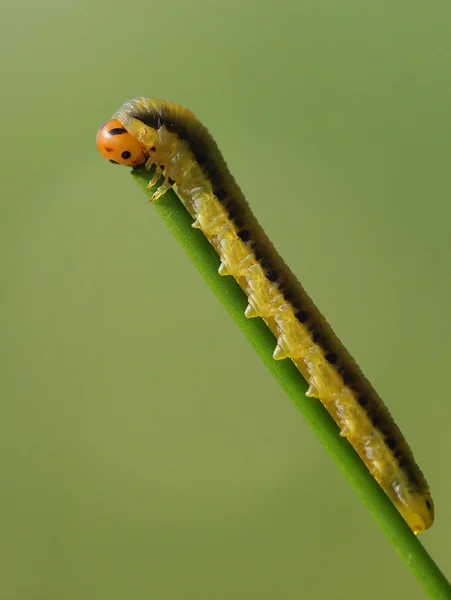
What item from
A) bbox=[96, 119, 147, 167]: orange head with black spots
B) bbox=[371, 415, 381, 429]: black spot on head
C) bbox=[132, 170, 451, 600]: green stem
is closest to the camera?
bbox=[132, 170, 451, 600]: green stem

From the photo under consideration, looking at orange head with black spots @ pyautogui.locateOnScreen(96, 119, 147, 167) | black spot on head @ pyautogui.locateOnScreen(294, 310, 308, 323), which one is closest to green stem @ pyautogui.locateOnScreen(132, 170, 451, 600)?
orange head with black spots @ pyautogui.locateOnScreen(96, 119, 147, 167)

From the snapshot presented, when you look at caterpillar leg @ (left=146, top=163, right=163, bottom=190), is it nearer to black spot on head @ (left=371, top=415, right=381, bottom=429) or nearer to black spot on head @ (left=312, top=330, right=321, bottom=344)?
black spot on head @ (left=312, top=330, right=321, bottom=344)

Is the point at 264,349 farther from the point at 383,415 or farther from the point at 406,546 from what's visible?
the point at 383,415

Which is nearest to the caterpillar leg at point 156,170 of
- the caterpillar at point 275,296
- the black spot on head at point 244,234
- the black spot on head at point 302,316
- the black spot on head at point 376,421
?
the caterpillar at point 275,296

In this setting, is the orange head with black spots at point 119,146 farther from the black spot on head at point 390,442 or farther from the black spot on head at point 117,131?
the black spot on head at point 390,442

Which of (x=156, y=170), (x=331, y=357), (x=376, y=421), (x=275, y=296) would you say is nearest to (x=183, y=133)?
(x=156, y=170)

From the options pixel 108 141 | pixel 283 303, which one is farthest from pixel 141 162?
pixel 283 303

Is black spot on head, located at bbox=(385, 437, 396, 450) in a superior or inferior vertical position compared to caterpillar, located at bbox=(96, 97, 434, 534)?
inferior
